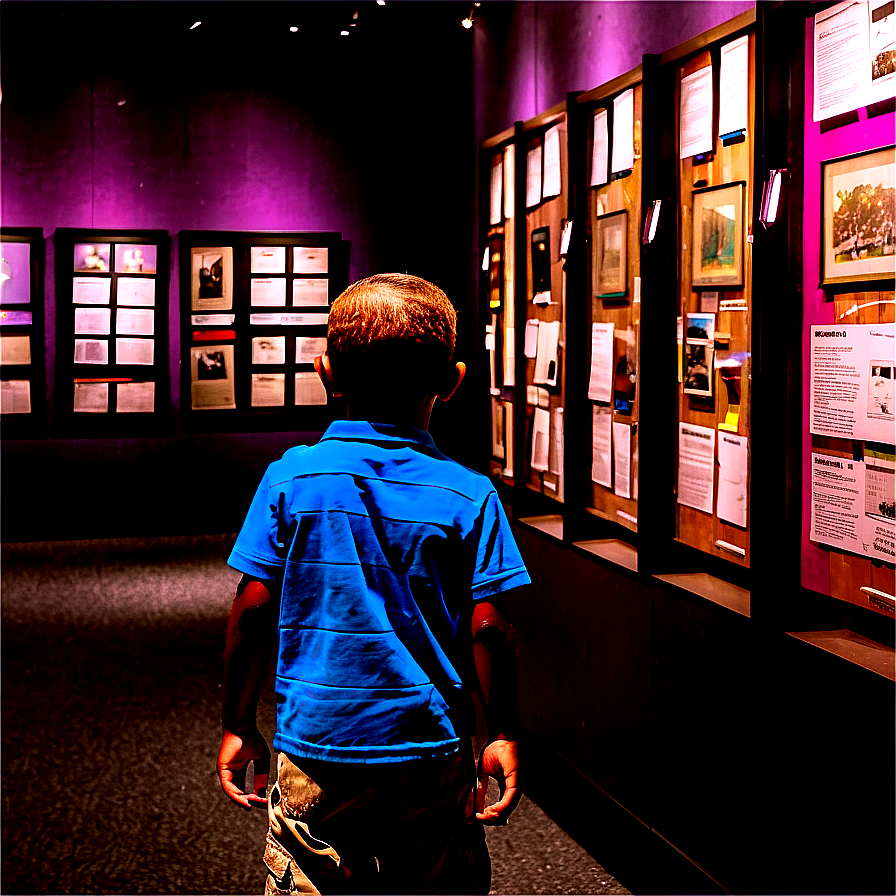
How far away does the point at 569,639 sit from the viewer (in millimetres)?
3717

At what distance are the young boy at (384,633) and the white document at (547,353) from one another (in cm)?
238

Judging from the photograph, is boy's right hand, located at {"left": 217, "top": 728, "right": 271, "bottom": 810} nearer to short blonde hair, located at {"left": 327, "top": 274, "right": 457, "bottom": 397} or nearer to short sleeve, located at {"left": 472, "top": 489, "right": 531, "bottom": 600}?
short sleeve, located at {"left": 472, "top": 489, "right": 531, "bottom": 600}

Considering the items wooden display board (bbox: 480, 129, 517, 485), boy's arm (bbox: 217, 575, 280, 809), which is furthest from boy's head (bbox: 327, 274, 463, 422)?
wooden display board (bbox: 480, 129, 517, 485)

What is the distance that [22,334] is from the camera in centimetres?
713

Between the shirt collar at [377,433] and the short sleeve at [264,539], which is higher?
the shirt collar at [377,433]

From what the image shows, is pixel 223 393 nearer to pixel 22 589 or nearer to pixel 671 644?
pixel 22 589

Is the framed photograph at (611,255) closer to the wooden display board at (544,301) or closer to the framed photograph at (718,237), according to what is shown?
the wooden display board at (544,301)

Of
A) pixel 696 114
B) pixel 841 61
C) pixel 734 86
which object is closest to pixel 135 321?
Result: pixel 696 114

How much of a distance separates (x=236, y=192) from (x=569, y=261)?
4.20 meters

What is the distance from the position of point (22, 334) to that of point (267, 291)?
5.25ft

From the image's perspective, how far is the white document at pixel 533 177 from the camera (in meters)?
4.09

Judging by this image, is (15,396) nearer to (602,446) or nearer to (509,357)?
(509,357)

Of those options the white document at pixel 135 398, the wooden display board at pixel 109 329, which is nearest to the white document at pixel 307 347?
the wooden display board at pixel 109 329

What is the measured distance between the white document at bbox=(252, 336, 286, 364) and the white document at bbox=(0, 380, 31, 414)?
1473 millimetres
